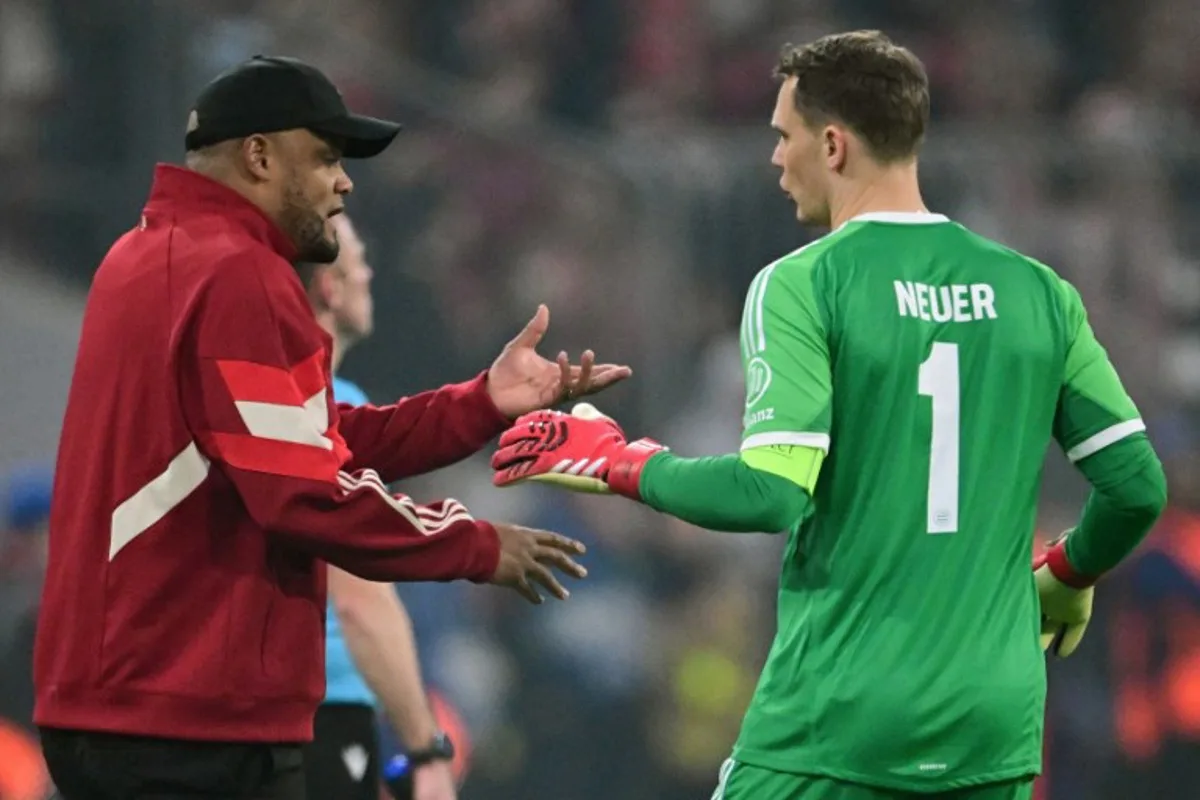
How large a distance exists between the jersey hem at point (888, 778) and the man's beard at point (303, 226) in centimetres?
116

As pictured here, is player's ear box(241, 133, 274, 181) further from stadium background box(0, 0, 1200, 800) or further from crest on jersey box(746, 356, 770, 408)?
stadium background box(0, 0, 1200, 800)

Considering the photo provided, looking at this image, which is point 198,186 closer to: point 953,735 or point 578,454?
point 578,454

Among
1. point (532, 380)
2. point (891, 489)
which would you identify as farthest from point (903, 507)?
point (532, 380)

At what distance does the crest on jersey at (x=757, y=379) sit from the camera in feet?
11.8

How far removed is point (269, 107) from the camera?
12.9ft

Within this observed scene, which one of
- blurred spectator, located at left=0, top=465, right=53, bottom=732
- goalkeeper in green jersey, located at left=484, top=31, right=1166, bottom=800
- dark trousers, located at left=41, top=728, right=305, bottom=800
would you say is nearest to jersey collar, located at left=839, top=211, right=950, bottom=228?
goalkeeper in green jersey, located at left=484, top=31, right=1166, bottom=800

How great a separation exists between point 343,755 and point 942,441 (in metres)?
1.89

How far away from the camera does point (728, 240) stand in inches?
312

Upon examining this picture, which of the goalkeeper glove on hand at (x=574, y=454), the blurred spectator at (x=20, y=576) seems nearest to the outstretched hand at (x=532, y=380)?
the goalkeeper glove on hand at (x=574, y=454)

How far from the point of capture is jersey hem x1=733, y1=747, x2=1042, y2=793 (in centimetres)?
364

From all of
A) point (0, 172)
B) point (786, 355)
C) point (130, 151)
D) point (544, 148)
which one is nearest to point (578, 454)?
point (786, 355)

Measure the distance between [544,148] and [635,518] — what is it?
56.4 inches

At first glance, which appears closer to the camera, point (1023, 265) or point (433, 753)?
point (1023, 265)

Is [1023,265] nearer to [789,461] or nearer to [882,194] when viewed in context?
[882,194]
